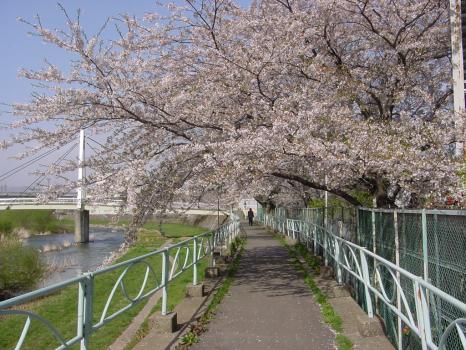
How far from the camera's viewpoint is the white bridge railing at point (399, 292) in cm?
393

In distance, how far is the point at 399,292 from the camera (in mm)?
5152

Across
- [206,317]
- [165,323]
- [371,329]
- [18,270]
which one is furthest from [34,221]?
[371,329]

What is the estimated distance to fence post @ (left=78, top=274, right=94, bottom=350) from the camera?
477cm

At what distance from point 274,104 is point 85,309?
21.2 ft

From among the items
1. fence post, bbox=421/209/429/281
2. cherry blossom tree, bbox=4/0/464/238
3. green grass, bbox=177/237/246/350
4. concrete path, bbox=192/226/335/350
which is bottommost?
concrete path, bbox=192/226/335/350

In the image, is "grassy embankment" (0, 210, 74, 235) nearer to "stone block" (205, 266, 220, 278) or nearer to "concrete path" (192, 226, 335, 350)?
"stone block" (205, 266, 220, 278)

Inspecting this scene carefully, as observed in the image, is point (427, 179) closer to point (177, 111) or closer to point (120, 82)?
point (177, 111)

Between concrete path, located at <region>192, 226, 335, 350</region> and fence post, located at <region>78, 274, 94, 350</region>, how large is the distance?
215 cm

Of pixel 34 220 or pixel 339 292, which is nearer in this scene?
pixel 339 292

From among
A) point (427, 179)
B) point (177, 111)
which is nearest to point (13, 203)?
point (177, 111)

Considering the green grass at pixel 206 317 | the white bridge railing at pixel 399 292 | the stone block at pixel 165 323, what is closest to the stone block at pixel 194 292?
the green grass at pixel 206 317

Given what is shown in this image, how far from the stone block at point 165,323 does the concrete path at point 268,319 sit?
1.48 ft

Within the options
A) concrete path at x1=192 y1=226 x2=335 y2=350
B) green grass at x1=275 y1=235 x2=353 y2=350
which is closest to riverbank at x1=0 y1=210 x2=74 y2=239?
green grass at x1=275 y1=235 x2=353 y2=350

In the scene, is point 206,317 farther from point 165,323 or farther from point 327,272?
point 327,272
